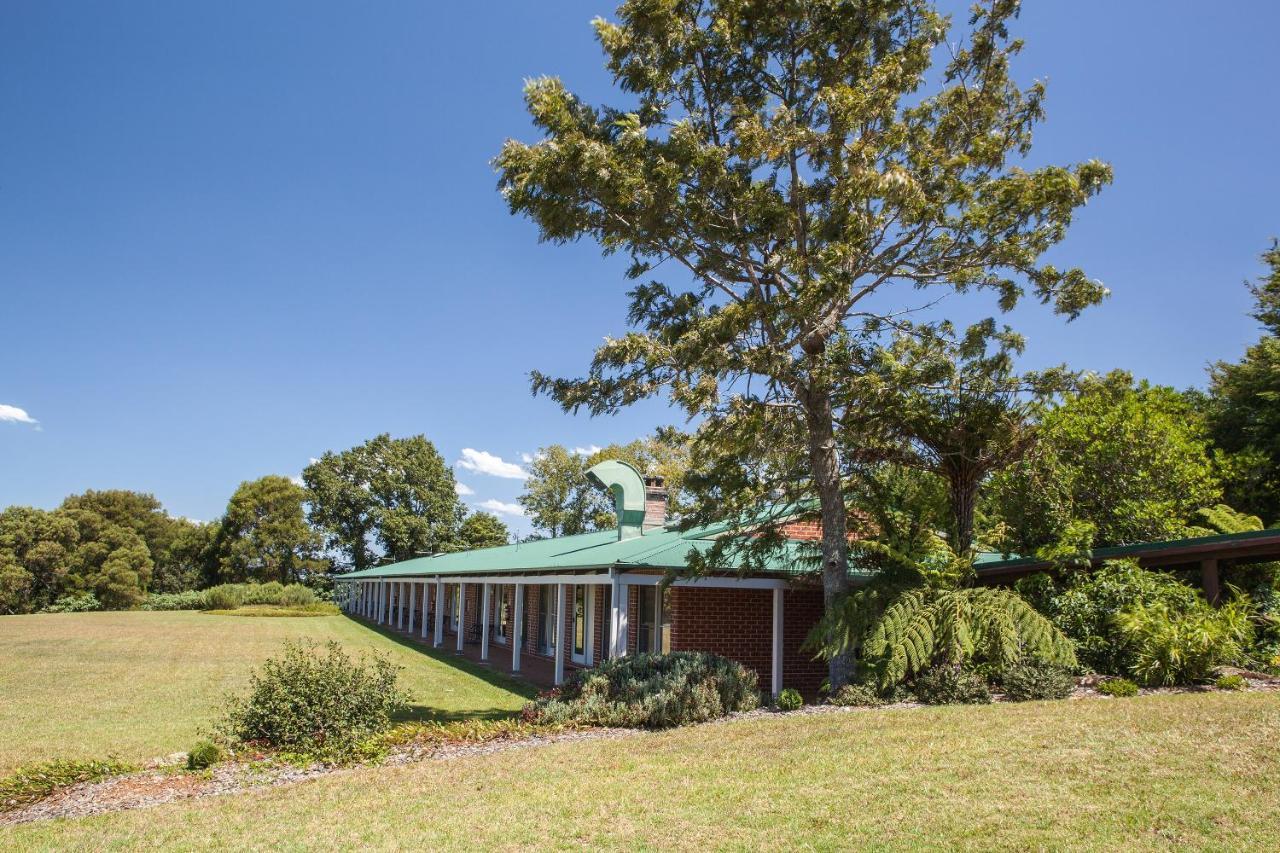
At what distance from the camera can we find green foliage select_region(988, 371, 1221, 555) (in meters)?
18.6

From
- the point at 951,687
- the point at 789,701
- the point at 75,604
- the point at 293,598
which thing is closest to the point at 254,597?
the point at 293,598

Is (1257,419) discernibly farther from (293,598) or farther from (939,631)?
(293,598)

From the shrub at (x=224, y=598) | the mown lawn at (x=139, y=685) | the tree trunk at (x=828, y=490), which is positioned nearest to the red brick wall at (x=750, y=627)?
the tree trunk at (x=828, y=490)

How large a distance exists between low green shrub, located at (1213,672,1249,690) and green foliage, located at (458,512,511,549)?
201 feet

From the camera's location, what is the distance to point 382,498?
69062 millimetres

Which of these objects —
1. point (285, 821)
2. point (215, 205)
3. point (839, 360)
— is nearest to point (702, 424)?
point (839, 360)

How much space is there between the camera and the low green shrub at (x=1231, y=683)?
9602 mm

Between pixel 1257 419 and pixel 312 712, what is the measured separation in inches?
985

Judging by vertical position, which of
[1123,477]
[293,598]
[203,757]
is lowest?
[293,598]

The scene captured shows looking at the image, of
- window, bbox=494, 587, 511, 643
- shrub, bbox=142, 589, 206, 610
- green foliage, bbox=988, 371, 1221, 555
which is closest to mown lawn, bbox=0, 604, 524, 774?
window, bbox=494, 587, 511, 643

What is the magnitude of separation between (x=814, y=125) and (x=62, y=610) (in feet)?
191

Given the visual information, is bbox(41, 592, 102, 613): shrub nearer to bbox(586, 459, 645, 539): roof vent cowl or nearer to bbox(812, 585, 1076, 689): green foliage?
bbox(586, 459, 645, 539): roof vent cowl

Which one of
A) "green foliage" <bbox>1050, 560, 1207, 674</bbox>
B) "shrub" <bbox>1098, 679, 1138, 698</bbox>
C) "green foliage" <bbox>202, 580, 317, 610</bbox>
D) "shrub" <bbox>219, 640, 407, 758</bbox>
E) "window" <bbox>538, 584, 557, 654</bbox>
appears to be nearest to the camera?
"shrub" <bbox>219, 640, 407, 758</bbox>

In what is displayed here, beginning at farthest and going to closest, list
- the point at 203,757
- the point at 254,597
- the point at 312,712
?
1. the point at 254,597
2. the point at 312,712
3. the point at 203,757
